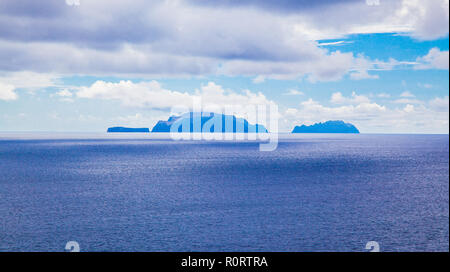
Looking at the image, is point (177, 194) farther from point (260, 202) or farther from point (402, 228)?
point (402, 228)

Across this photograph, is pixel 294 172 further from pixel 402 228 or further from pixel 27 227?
pixel 27 227

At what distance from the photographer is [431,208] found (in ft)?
209

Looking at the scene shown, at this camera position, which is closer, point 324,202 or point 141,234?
point 141,234

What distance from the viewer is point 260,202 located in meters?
69.2

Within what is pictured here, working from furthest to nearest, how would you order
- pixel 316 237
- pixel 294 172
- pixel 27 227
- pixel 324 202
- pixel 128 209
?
pixel 294 172
pixel 324 202
pixel 128 209
pixel 27 227
pixel 316 237

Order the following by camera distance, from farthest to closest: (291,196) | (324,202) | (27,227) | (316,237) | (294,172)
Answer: (294,172)
(291,196)
(324,202)
(27,227)
(316,237)
